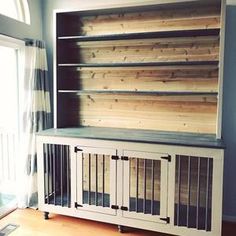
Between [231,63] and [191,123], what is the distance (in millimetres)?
737

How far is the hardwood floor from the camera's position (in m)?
2.66

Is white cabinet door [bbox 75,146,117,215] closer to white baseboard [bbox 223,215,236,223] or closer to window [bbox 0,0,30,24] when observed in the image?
white baseboard [bbox 223,215,236,223]

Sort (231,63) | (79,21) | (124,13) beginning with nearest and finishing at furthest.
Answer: (231,63) → (124,13) → (79,21)

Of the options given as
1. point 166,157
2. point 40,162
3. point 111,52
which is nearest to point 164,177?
point 166,157

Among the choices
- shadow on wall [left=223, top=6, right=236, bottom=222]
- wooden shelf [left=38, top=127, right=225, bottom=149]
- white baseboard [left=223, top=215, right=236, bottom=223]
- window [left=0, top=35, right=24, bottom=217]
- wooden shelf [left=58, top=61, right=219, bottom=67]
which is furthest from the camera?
window [left=0, top=35, right=24, bottom=217]

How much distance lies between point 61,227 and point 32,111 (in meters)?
1.31

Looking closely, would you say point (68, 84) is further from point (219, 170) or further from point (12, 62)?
point (219, 170)

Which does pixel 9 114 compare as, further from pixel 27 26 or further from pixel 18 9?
pixel 18 9

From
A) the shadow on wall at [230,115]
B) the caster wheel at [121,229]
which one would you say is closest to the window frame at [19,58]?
the caster wheel at [121,229]

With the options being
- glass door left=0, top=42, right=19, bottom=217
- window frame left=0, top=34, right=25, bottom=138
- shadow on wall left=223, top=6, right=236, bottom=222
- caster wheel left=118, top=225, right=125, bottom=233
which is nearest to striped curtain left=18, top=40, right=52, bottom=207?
window frame left=0, top=34, right=25, bottom=138

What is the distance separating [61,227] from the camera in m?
2.77

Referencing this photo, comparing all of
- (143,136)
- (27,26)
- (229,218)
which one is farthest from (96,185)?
(27,26)

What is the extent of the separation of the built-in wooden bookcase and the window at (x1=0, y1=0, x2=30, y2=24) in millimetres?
434

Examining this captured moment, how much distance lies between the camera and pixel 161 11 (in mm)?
2920
